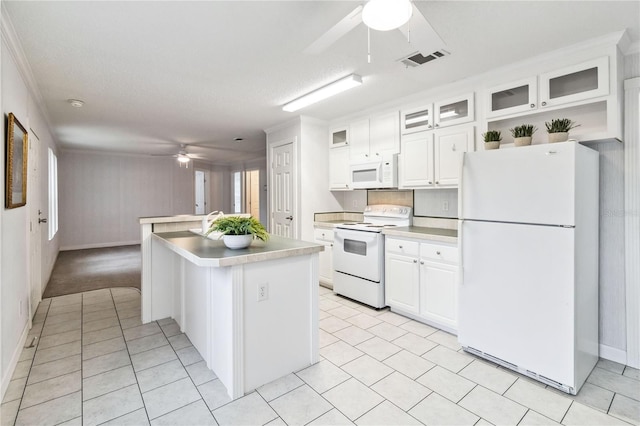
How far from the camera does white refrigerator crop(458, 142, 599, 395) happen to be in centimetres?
203

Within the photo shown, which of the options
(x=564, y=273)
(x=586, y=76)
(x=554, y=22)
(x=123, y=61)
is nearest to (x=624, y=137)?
(x=586, y=76)

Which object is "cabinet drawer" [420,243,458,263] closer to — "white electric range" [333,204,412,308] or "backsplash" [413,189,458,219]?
"white electric range" [333,204,412,308]

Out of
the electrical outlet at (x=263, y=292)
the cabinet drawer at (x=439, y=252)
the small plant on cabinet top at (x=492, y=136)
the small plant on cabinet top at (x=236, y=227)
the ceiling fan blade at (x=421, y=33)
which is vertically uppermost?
the ceiling fan blade at (x=421, y=33)

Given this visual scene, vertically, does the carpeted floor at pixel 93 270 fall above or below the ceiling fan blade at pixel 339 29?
below

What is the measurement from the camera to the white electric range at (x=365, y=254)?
3496 mm

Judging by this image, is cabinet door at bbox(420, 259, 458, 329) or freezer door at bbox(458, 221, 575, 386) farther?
cabinet door at bbox(420, 259, 458, 329)

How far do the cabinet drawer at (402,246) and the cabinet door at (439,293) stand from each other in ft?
0.43

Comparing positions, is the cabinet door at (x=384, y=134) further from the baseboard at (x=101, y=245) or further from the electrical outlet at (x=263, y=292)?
the baseboard at (x=101, y=245)

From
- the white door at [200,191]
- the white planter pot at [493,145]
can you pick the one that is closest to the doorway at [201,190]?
the white door at [200,191]

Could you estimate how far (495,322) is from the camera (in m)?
2.36

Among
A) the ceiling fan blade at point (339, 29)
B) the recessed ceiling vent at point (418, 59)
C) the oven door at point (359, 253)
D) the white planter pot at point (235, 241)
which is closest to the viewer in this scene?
the ceiling fan blade at point (339, 29)

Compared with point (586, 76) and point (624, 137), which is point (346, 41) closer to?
point (586, 76)

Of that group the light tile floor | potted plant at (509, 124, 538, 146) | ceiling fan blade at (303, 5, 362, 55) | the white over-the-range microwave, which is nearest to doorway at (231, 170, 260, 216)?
the white over-the-range microwave

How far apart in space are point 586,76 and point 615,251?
1334mm
